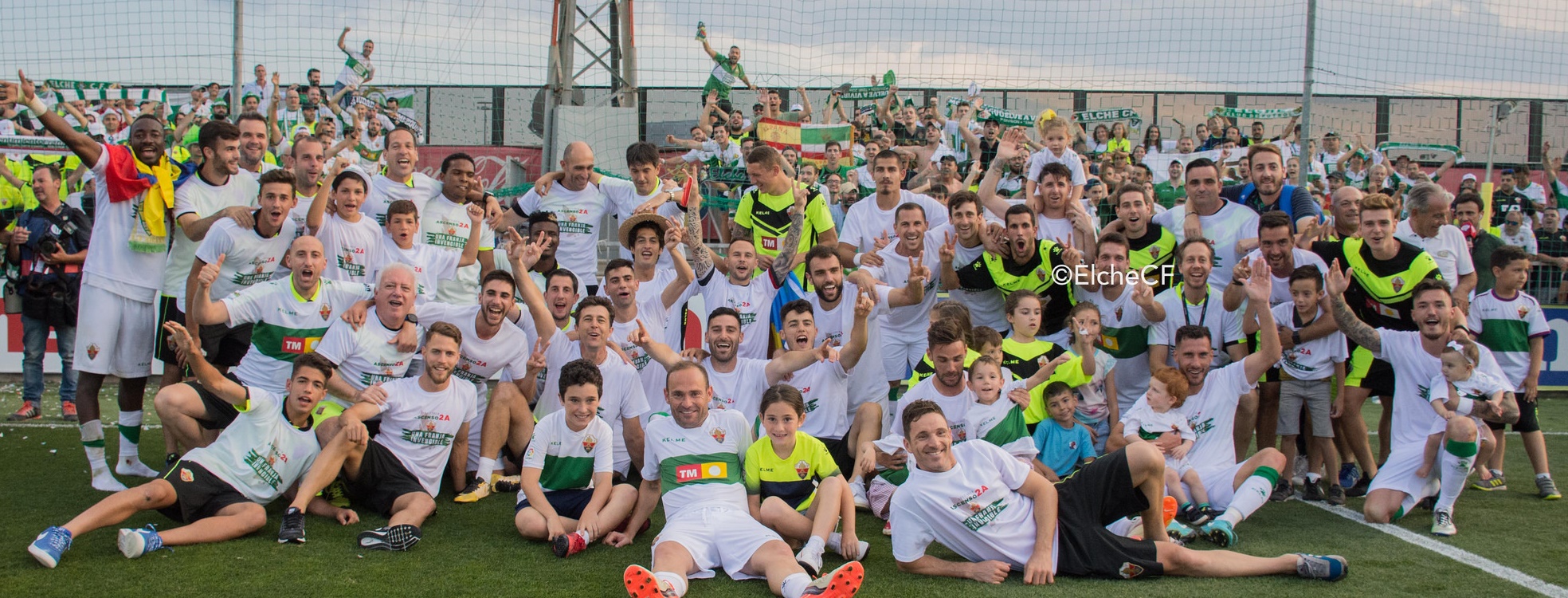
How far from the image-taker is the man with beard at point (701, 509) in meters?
4.09

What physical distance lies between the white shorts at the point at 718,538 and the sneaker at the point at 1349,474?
3914 millimetres

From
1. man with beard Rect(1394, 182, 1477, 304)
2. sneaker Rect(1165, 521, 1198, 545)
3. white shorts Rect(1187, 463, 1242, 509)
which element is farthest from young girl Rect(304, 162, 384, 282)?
man with beard Rect(1394, 182, 1477, 304)

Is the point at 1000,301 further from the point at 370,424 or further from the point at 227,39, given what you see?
the point at 227,39

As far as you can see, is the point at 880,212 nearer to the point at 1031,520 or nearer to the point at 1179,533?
the point at 1179,533

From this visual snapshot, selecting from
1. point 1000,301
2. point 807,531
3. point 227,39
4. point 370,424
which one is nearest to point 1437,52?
point 1000,301

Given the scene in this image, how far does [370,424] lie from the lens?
5.78 m

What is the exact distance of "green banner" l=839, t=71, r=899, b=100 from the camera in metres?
12.7

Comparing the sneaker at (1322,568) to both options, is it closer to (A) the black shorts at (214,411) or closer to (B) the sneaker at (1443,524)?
(B) the sneaker at (1443,524)

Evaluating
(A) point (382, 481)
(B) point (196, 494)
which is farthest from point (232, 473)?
(A) point (382, 481)

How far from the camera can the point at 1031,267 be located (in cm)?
646

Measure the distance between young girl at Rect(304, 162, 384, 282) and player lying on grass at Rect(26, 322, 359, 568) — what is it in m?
1.41

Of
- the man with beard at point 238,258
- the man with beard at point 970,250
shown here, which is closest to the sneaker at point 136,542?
the man with beard at point 238,258

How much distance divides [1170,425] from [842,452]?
180 cm

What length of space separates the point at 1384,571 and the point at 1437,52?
27.0 ft
